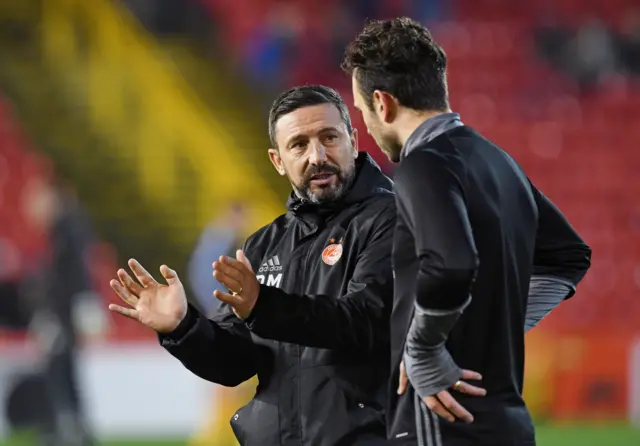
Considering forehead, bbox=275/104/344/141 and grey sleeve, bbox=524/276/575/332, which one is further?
forehead, bbox=275/104/344/141

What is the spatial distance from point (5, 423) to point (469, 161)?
9017mm

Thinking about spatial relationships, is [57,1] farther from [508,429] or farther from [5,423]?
[508,429]

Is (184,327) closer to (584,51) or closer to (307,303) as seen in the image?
(307,303)

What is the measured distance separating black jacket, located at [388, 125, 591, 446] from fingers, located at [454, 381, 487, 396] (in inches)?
0.7

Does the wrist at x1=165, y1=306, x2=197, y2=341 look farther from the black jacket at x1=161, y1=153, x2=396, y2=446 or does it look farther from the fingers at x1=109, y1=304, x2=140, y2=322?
the fingers at x1=109, y1=304, x2=140, y2=322

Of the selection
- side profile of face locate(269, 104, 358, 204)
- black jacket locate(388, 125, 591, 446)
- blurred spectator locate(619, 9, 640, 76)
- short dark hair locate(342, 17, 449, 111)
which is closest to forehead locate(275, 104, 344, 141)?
side profile of face locate(269, 104, 358, 204)

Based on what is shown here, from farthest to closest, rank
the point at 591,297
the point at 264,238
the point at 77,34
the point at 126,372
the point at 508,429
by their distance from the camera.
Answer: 1. the point at 77,34
2. the point at 591,297
3. the point at 126,372
4. the point at 264,238
5. the point at 508,429

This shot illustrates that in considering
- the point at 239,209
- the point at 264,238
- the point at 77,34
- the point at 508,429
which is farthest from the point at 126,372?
the point at 508,429

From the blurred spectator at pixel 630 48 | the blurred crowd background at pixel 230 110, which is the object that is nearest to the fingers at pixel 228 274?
the blurred crowd background at pixel 230 110

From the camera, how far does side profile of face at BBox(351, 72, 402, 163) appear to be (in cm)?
303

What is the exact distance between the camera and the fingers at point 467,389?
2.84m

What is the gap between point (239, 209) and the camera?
10672 millimetres

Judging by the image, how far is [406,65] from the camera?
3.00m

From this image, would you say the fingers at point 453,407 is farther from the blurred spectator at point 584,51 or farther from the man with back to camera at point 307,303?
the blurred spectator at point 584,51
